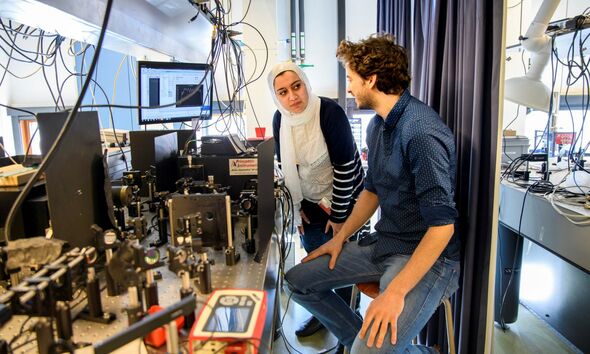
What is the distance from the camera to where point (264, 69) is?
3438 mm

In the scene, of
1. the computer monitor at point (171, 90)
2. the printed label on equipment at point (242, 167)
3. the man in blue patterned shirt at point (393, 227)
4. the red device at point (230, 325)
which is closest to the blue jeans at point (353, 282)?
the man in blue patterned shirt at point (393, 227)

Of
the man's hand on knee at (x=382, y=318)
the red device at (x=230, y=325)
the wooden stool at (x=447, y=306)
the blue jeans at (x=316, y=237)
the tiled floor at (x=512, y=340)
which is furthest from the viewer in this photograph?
the blue jeans at (x=316, y=237)

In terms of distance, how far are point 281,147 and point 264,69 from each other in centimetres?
161

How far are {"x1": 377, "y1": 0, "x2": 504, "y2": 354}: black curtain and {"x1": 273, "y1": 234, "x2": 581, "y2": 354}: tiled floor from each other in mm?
582

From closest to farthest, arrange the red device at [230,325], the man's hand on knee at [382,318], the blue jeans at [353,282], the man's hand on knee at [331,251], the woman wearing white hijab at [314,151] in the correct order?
the red device at [230,325] → the man's hand on knee at [382,318] → the blue jeans at [353,282] → the man's hand on knee at [331,251] → the woman wearing white hijab at [314,151]

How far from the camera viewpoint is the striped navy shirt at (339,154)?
6.22 ft

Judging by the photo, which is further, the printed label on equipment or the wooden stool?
the printed label on equipment

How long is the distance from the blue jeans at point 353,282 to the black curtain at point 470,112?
5.3 inches

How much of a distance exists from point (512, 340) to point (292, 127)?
1.60m

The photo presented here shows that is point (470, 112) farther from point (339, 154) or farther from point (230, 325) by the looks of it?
point (230, 325)

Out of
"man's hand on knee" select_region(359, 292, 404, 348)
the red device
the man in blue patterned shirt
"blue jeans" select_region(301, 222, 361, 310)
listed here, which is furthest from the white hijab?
the red device

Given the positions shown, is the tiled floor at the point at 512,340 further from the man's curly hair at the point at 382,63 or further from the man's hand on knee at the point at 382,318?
the man's curly hair at the point at 382,63

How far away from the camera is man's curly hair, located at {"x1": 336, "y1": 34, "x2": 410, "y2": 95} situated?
143 centimetres

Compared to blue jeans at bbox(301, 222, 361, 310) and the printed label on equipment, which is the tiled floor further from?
the printed label on equipment
